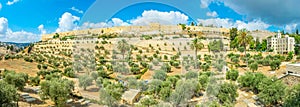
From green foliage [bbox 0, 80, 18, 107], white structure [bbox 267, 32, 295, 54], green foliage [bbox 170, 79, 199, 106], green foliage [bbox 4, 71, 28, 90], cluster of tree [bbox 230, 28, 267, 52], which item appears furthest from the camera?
white structure [bbox 267, 32, 295, 54]

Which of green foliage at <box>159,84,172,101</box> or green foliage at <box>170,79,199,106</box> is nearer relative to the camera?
green foliage at <box>170,79,199,106</box>

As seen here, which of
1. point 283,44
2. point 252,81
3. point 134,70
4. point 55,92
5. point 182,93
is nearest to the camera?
point 55,92

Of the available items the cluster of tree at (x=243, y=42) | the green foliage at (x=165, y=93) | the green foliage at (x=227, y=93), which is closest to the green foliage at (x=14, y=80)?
the green foliage at (x=165, y=93)

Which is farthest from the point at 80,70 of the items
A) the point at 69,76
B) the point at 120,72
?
the point at 120,72

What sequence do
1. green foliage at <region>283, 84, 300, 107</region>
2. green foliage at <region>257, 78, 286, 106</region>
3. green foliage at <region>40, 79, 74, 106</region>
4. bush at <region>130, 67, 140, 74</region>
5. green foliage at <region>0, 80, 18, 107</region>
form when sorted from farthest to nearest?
bush at <region>130, 67, 140, 74</region> → green foliage at <region>257, 78, 286, 106</region> → green foliage at <region>40, 79, 74, 106</region> → green foliage at <region>283, 84, 300, 107</region> → green foliage at <region>0, 80, 18, 107</region>

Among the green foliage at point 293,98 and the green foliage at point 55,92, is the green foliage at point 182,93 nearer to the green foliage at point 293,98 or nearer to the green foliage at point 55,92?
the green foliage at point 293,98

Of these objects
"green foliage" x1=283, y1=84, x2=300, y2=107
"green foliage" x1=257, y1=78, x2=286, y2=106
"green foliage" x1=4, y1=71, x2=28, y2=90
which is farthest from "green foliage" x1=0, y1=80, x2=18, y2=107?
"green foliage" x1=257, y1=78, x2=286, y2=106

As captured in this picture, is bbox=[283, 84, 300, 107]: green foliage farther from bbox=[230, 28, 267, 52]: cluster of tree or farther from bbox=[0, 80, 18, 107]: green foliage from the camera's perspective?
bbox=[230, 28, 267, 52]: cluster of tree

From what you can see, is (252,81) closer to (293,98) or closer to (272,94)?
(272,94)

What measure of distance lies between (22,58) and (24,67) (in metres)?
4.75

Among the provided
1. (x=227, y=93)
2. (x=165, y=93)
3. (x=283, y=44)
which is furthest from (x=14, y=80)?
(x=283, y=44)

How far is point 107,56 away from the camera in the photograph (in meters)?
29.2

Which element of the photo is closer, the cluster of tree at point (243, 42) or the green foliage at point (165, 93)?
the green foliage at point (165, 93)

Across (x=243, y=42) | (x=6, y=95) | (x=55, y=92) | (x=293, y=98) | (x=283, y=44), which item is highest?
(x=283, y=44)
